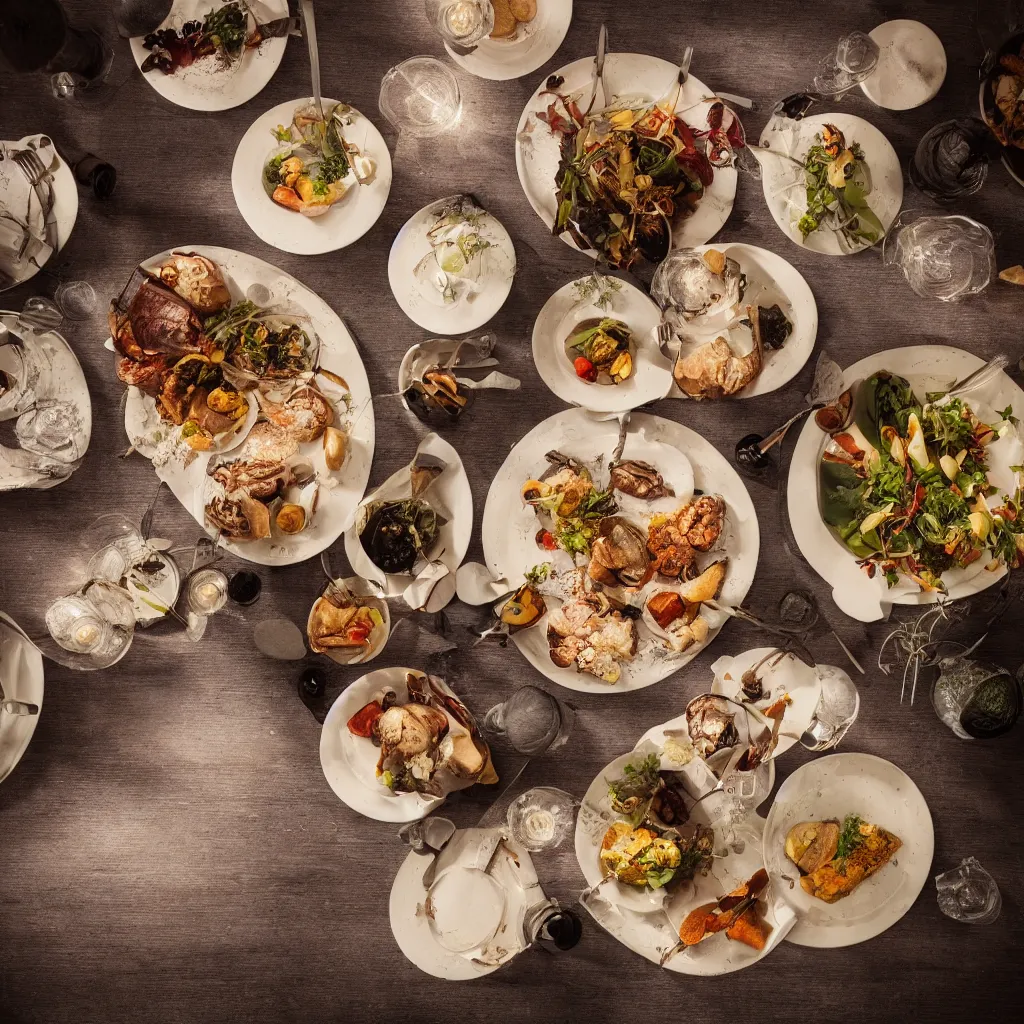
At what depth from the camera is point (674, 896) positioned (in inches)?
123

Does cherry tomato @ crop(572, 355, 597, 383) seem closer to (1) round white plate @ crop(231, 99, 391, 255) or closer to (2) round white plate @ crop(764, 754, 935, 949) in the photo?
(1) round white plate @ crop(231, 99, 391, 255)

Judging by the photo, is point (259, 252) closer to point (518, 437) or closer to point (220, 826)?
point (518, 437)

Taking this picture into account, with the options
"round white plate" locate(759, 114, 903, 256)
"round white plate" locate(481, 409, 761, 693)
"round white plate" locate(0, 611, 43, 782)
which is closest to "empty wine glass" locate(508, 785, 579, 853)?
"round white plate" locate(481, 409, 761, 693)

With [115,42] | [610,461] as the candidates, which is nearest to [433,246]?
[610,461]

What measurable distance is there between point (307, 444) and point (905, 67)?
275 cm

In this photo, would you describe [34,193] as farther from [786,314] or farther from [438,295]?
[786,314]

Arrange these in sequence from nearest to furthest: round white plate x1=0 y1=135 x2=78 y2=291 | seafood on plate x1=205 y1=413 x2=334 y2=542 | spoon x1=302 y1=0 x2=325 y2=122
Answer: spoon x1=302 y1=0 x2=325 y2=122 → seafood on plate x1=205 y1=413 x2=334 y2=542 → round white plate x1=0 y1=135 x2=78 y2=291

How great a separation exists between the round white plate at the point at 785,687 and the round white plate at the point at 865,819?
0.53 ft

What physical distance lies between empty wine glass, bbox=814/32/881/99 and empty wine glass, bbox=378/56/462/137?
143 centimetres

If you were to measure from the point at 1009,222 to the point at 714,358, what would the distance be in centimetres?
136

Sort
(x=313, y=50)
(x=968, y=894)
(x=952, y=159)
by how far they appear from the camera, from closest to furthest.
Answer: (x=313, y=50) → (x=952, y=159) → (x=968, y=894)

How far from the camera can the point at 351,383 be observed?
10.5 feet

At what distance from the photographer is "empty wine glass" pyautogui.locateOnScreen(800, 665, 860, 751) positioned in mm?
3127

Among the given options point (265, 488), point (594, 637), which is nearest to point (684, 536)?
point (594, 637)
